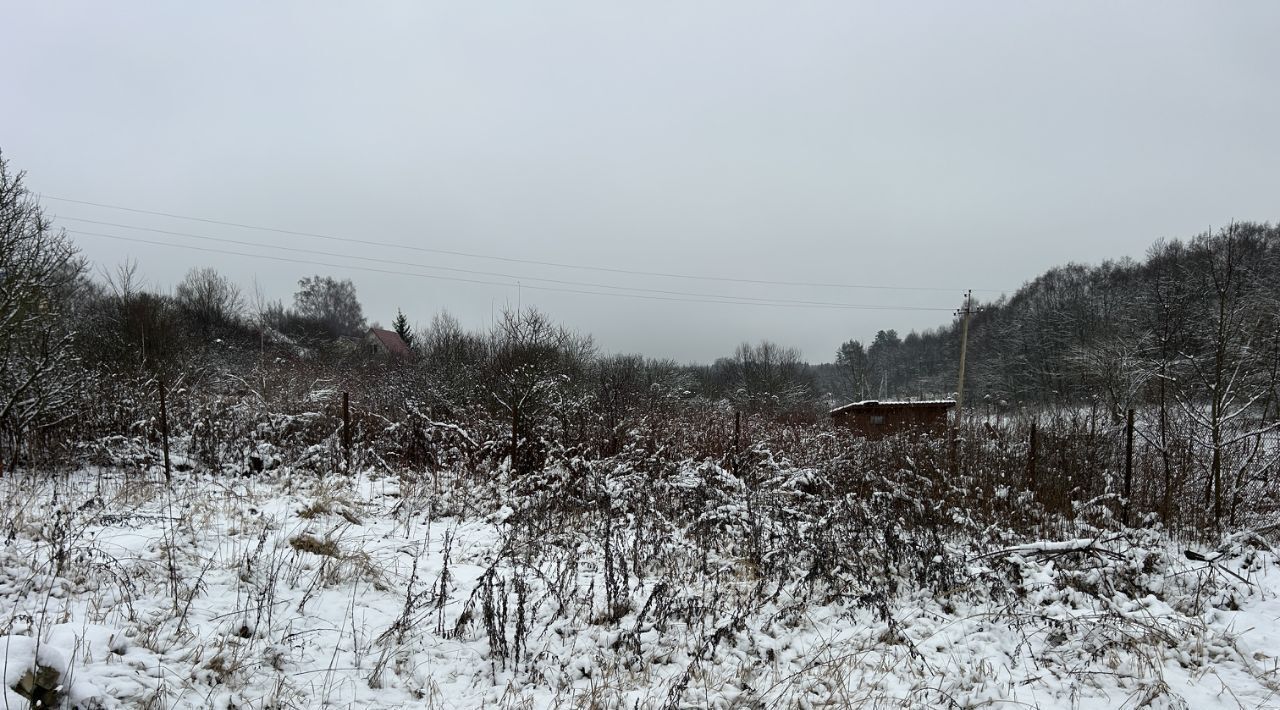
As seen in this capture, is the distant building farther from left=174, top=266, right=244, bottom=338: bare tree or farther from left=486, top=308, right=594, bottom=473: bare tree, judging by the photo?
left=486, top=308, right=594, bottom=473: bare tree

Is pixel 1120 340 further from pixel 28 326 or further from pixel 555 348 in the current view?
pixel 28 326

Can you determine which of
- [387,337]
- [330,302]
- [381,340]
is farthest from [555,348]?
[330,302]

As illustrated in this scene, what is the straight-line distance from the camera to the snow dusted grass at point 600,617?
3.25 meters

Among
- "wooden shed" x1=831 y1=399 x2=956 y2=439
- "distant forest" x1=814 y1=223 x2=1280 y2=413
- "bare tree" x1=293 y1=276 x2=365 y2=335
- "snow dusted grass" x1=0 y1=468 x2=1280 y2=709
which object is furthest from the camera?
"bare tree" x1=293 y1=276 x2=365 y2=335

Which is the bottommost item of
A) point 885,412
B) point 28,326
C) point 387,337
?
point 885,412

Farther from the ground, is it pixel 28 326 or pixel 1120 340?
pixel 1120 340

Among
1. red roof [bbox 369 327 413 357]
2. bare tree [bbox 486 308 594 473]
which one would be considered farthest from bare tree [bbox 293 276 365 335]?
bare tree [bbox 486 308 594 473]

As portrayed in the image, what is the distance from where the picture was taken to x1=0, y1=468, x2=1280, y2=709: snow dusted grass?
3.25 m

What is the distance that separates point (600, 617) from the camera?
4.32m

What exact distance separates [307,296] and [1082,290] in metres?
85.0

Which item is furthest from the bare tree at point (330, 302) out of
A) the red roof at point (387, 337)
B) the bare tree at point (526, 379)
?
the bare tree at point (526, 379)

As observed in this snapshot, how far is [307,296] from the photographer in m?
68.0

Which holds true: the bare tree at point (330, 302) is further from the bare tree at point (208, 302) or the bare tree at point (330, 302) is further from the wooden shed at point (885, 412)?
the wooden shed at point (885, 412)

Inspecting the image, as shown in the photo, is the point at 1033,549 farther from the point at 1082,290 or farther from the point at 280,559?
the point at 1082,290
